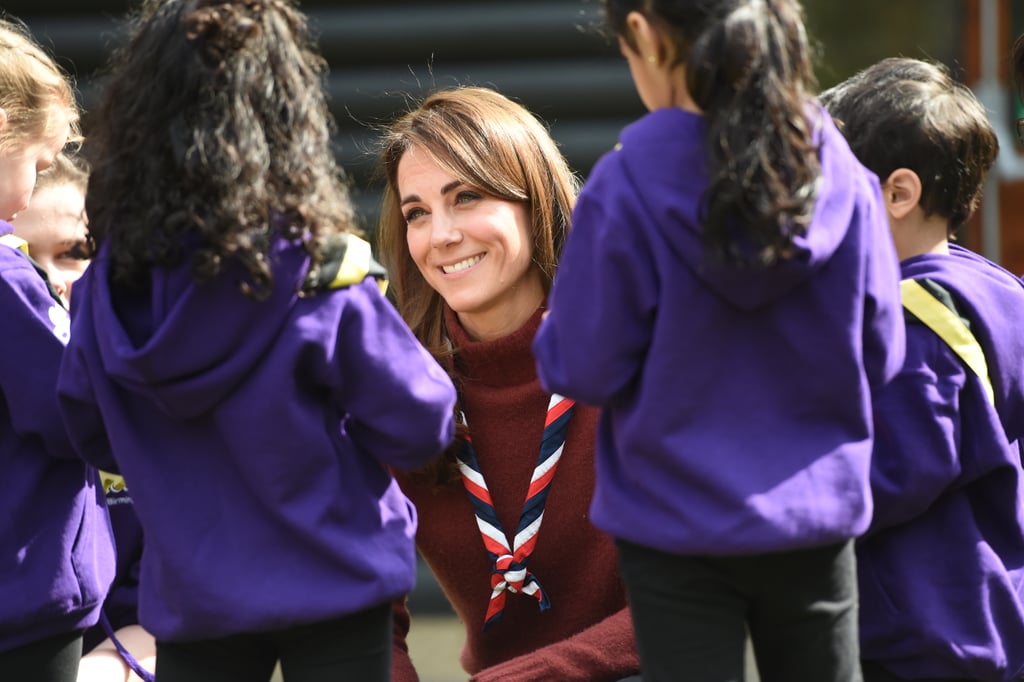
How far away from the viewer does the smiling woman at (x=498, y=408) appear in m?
2.64

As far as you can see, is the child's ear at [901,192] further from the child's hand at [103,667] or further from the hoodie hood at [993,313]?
the child's hand at [103,667]

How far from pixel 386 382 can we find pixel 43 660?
2.69 ft

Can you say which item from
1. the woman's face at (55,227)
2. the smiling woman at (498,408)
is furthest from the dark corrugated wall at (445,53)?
the smiling woman at (498,408)

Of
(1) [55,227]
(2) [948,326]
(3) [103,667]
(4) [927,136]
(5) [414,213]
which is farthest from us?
(1) [55,227]

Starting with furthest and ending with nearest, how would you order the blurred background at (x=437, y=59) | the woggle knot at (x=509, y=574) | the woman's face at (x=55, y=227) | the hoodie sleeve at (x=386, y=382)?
the blurred background at (x=437, y=59) < the woman's face at (x=55, y=227) < the woggle knot at (x=509, y=574) < the hoodie sleeve at (x=386, y=382)

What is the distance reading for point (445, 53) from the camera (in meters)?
4.99

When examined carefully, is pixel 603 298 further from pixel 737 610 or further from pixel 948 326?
pixel 948 326

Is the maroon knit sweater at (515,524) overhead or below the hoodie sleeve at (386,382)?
below

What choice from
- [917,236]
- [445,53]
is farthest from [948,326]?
[445,53]

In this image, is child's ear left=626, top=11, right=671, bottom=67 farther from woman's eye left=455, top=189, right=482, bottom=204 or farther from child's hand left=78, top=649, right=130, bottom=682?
child's hand left=78, top=649, right=130, bottom=682

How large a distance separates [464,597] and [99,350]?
38.1 inches

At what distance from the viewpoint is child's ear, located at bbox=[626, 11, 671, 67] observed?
1.91 metres

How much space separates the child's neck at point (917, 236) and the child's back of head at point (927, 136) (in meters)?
0.02

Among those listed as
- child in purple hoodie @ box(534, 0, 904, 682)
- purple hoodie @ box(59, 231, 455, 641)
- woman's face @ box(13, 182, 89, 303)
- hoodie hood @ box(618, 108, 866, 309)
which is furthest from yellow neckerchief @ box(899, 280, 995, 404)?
woman's face @ box(13, 182, 89, 303)
